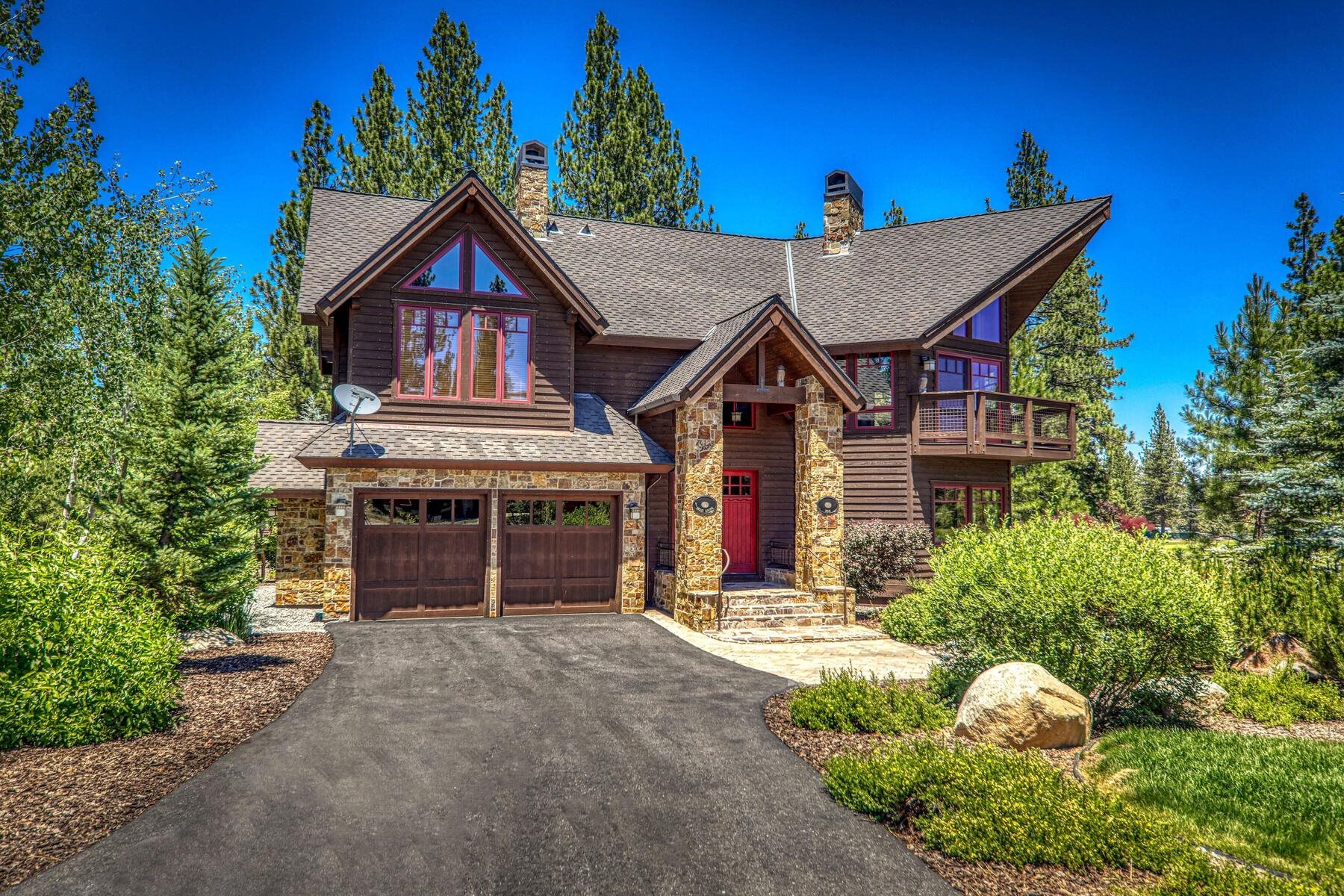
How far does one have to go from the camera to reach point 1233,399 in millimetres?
23125

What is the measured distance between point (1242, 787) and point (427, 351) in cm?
1345

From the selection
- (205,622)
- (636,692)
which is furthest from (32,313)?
(636,692)

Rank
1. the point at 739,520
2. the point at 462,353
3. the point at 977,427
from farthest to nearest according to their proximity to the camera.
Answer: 1. the point at 739,520
2. the point at 977,427
3. the point at 462,353

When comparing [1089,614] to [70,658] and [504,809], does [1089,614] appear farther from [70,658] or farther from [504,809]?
[70,658]

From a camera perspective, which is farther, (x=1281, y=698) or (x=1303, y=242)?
(x=1303, y=242)

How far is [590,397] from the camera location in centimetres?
1648

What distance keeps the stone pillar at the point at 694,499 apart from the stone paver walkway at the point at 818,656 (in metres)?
0.79

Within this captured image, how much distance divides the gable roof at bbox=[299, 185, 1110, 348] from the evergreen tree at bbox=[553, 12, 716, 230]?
1367cm

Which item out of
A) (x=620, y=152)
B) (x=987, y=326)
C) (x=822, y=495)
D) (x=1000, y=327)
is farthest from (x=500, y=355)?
(x=620, y=152)

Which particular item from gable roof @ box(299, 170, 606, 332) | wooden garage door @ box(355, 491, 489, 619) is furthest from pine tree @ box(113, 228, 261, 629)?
gable roof @ box(299, 170, 606, 332)

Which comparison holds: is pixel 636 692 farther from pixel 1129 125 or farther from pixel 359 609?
pixel 1129 125

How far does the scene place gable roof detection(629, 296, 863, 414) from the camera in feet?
43.9

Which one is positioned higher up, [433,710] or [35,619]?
[35,619]

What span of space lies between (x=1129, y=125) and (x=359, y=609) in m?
18.3
